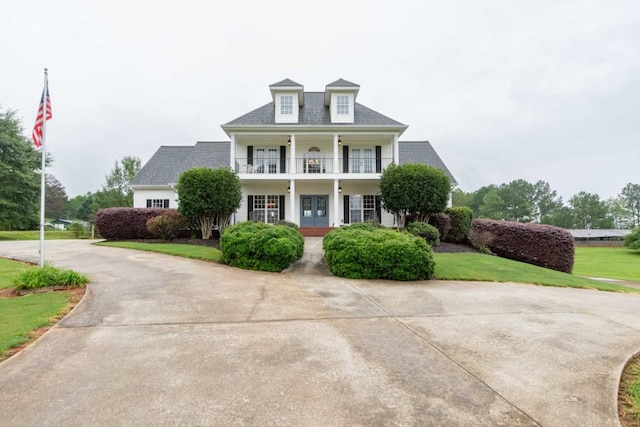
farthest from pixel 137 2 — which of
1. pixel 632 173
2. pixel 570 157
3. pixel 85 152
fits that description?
pixel 632 173

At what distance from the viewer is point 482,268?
9.55 m

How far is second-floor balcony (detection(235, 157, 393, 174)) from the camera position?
18.8m

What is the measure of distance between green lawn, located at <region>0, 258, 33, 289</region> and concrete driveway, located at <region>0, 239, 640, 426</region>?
303cm

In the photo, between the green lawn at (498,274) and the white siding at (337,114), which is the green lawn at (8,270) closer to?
the green lawn at (498,274)

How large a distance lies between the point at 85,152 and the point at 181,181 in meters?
45.9

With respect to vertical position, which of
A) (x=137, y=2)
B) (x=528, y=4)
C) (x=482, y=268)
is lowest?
(x=482, y=268)

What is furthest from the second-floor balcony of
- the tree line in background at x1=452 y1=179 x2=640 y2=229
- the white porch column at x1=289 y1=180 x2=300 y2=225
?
the tree line in background at x1=452 y1=179 x2=640 y2=229

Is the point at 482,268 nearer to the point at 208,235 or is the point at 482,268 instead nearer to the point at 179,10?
the point at 208,235

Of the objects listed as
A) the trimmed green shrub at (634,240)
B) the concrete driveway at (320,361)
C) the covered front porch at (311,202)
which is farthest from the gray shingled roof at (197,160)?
the trimmed green shrub at (634,240)

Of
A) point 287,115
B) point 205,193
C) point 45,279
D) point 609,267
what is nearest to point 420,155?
point 287,115

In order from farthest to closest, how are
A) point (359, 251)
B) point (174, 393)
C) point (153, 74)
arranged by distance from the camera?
point (153, 74)
point (359, 251)
point (174, 393)

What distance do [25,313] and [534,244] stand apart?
55.8 feet

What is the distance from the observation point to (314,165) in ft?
63.3

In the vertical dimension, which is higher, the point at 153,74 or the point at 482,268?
the point at 153,74
